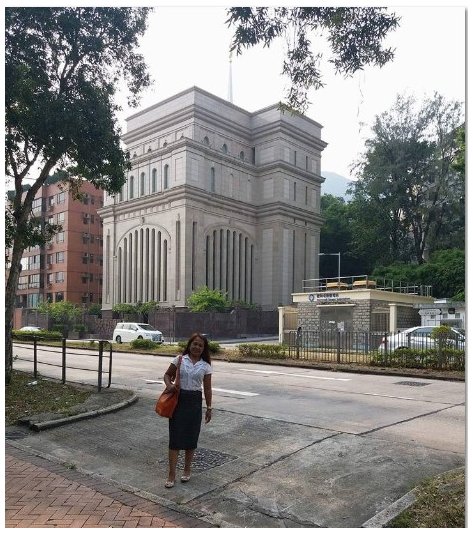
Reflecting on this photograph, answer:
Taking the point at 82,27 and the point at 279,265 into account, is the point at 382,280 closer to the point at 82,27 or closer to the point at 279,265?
the point at 279,265

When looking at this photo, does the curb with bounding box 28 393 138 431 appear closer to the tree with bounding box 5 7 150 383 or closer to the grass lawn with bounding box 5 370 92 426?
the grass lawn with bounding box 5 370 92 426

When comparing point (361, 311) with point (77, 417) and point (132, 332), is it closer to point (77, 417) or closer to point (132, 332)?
point (132, 332)

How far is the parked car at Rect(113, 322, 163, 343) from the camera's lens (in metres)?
13.1

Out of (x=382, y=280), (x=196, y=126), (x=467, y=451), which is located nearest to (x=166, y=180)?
(x=382, y=280)

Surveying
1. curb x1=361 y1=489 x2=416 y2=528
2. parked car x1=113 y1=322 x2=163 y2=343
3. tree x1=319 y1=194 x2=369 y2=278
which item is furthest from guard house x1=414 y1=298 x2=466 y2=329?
tree x1=319 y1=194 x2=369 y2=278

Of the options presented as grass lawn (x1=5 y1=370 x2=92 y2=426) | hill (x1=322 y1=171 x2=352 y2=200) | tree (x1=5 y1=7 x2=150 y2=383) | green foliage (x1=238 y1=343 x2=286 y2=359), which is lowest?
green foliage (x1=238 y1=343 x2=286 y2=359)

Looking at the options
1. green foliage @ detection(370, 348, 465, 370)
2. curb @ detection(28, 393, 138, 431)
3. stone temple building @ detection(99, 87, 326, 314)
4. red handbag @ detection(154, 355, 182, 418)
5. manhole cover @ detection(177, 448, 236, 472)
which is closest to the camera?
red handbag @ detection(154, 355, 182, 418)

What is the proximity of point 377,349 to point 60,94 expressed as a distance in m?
12.0

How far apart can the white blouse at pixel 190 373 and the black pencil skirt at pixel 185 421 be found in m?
0.06

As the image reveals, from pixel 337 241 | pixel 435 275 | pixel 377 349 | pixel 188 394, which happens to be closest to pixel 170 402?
pixel 188 394

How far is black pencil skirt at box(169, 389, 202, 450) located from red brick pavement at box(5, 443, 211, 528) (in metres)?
0.59

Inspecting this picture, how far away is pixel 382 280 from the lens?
3472 centimetres

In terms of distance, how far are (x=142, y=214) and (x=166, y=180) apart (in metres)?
2.83

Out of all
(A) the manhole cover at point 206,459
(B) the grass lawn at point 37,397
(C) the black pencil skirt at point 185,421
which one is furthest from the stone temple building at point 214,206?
(B) the grass lawn at point 37,397
